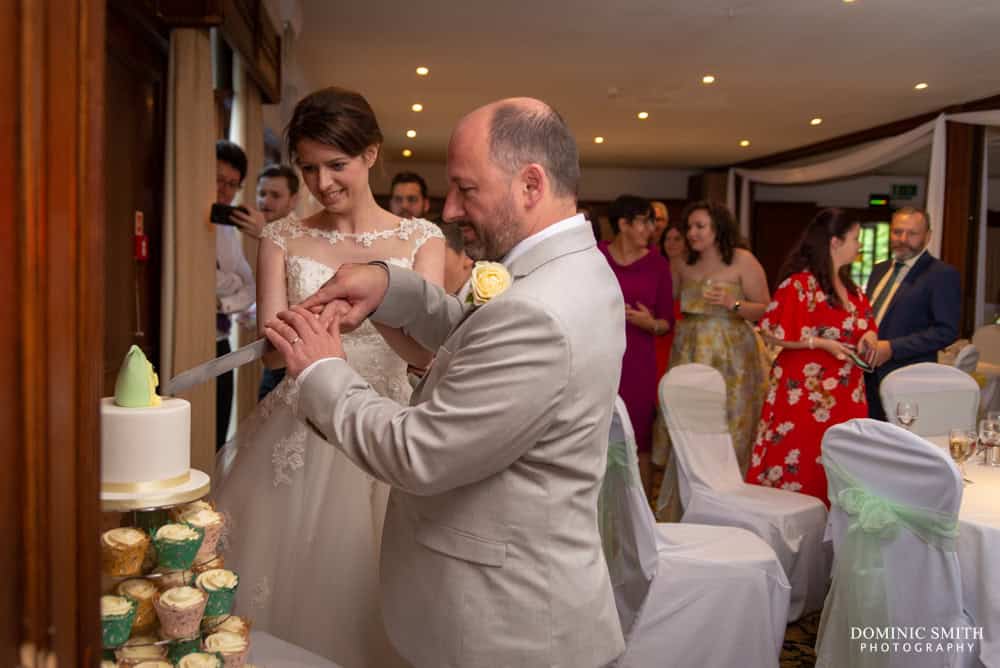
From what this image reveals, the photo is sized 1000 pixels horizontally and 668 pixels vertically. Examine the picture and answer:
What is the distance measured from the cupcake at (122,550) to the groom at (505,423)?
30cm

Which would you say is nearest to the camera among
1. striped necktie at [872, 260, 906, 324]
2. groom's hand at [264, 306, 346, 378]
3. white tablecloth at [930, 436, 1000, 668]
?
groom's hand at [264, 306, 346, 378]

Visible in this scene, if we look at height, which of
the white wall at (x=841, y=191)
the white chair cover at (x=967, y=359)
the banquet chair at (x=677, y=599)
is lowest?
the banquet chair at (x=677, y=599)

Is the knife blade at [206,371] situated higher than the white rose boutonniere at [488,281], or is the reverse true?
the white rose boutonniere at [488,281]

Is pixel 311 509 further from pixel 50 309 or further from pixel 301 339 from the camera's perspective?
pixel 50 309

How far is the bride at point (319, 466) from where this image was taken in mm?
2072

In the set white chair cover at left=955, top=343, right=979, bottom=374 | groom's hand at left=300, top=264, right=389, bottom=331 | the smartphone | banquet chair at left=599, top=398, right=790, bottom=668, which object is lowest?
banquet chair at left=599, top=398, right=790, bottom=668

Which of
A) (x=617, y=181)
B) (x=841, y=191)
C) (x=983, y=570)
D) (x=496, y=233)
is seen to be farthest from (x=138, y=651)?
(x=841, y=191)

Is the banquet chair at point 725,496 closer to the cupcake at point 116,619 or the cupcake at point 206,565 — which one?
the cupcake at point 206,565

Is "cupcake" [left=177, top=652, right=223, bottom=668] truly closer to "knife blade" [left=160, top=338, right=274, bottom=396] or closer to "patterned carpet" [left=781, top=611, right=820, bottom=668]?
"knife blade" [left=160, top=338, right=274, bottom=396]

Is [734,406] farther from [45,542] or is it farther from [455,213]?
[45,542]

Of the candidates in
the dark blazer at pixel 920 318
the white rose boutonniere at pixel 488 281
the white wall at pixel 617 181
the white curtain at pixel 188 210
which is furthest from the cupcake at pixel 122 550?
the white wall at pixel 617 181

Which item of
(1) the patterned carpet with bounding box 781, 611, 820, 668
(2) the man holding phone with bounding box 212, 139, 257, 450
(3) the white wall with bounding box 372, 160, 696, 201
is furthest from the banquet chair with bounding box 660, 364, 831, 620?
(3) the white wall with bounding box 372, 160, 696, 201

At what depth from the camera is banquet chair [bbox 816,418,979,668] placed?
2.29 meters

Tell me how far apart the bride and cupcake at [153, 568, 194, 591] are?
693 millimetres
